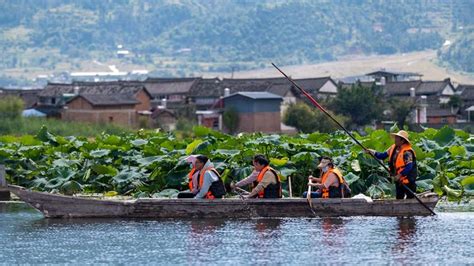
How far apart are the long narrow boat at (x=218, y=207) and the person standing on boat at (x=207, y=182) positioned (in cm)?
22

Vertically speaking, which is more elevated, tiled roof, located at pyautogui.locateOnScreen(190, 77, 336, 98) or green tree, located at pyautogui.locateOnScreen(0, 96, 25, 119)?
tiled roof, located at pyautogui.locateOnScreen(190, 77, 336, 98)

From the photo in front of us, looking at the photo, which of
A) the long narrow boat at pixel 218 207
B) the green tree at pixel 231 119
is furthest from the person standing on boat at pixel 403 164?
the green tree at pixel 231 119

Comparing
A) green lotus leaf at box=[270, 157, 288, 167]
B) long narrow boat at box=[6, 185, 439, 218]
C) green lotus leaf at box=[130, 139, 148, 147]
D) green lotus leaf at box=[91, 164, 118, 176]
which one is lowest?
long narrow boat at box=[6, 185, 439, 218]

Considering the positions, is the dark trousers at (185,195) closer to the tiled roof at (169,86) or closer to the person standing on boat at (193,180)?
the person standing on boat at (193,180)

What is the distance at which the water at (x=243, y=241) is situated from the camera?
18.7m

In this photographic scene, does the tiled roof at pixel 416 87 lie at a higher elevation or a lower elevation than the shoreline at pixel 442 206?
higher

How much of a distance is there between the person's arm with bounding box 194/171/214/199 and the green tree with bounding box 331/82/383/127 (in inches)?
1835

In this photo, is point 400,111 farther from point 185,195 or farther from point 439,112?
point 185,195

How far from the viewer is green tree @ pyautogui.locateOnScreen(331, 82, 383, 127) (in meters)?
68.6

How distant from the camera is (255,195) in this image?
73.1 feet

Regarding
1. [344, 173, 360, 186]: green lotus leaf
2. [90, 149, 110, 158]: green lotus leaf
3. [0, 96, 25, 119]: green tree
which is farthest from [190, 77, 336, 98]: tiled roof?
[344, 173, 360, 186]: green lotus leaf

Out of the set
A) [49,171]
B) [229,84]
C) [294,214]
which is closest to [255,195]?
[294,214]

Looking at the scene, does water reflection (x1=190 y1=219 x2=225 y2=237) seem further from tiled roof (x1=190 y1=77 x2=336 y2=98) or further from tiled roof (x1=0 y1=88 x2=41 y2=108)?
tiled roof (x1=0 y1=88 x2=41 y2=108)

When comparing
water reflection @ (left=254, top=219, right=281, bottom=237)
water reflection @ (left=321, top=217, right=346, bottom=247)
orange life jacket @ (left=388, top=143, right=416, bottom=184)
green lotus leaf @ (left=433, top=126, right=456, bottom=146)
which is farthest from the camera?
green lotus leaf @ (left=433, top=126, right=456, bottom=146)
